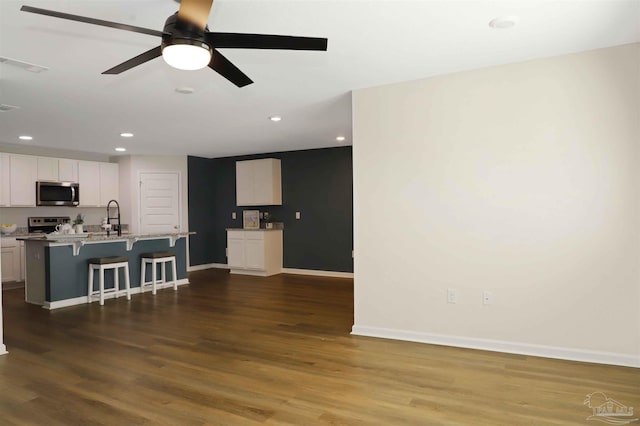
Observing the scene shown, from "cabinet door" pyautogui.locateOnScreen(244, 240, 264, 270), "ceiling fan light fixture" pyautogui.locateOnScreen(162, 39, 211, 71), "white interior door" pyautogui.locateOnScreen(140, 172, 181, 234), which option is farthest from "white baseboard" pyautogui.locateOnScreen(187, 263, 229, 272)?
"ceiling fan light fixture" pyautogui.locateOnScreen(162, 39, 211, 71)

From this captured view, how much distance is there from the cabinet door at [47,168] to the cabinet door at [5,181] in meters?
0.47

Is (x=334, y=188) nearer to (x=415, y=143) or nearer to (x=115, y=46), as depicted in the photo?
(x=415, y=143)

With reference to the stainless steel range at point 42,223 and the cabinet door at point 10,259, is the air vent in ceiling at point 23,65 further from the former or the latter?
the stainless steel range at point 42,223

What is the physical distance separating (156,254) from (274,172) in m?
2.87

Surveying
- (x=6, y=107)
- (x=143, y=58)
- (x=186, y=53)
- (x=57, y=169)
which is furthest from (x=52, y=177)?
(x=186, y=53)

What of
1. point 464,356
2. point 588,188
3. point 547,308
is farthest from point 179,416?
point 588,188

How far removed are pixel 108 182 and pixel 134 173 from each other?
1.92 feet

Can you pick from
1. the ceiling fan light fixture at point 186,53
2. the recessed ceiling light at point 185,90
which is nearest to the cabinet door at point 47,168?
the recessed ceiling light at point 185,90

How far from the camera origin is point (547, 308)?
3.38 meters

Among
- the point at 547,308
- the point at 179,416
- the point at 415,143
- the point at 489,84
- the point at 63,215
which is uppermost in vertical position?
the point at 489,84

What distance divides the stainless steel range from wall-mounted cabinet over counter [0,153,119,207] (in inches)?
15.9

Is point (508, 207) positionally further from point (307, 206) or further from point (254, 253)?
point (254, 253)

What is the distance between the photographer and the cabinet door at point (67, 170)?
7.65 metres

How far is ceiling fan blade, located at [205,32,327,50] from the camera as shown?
6.84 feet
